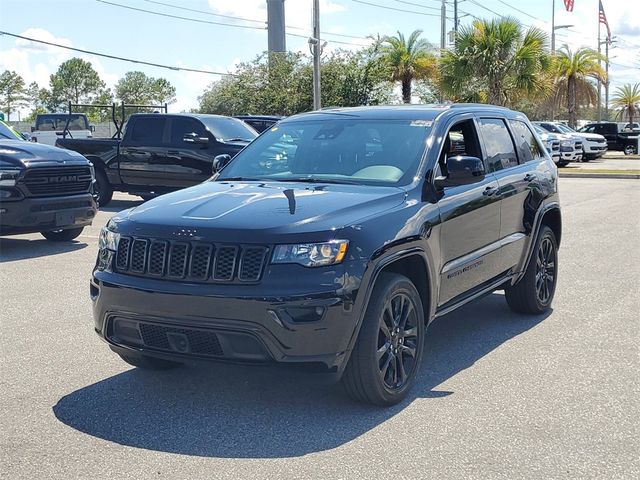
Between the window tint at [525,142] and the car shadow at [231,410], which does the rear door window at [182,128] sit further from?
the car shadow at [231,410]

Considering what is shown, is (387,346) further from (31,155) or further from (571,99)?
(571,99)

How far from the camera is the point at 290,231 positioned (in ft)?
14.5

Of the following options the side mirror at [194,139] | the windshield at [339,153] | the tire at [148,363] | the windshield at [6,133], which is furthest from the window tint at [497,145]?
the side mirror at [194,139]

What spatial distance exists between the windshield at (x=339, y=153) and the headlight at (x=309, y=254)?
106cm

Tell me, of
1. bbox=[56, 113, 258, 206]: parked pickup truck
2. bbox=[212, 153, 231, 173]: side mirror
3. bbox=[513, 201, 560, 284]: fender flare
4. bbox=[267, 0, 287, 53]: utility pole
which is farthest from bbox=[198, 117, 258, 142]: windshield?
bbox=[267, 0, 287, 53]: utility pole

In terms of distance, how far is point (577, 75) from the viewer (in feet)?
152

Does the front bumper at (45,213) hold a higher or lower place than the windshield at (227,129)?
lower

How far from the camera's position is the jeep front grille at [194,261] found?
173 inches

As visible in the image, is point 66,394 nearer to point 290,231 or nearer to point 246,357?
point 246,357

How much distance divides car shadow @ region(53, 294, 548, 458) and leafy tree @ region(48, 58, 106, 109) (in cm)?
11323

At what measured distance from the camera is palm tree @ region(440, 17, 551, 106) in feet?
107

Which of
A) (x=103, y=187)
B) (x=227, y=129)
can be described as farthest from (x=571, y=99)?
(x=103, y=187)

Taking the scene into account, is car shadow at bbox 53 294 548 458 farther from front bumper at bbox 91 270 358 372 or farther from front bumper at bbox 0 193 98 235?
front bumper at bbox 0 193 98 235

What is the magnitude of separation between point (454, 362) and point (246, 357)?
77.1 inches
